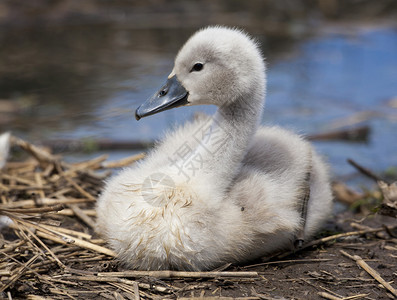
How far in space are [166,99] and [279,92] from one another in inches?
180

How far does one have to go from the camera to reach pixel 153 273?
3.30 metres

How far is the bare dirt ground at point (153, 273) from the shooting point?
317cm

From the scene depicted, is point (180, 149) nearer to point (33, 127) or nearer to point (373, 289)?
point (373, 289)

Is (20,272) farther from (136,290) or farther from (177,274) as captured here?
(177,274)

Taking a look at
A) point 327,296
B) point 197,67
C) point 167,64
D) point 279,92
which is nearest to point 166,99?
point 197,67

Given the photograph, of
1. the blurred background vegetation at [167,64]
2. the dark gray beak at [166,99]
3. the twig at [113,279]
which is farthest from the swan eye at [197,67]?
the twig at [113,279]

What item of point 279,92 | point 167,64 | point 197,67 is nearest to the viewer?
point 197,67

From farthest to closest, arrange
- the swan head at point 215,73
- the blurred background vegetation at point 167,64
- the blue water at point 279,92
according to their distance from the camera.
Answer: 1. the blurred background vegetation at point 167,64
2. the blue water at point 279,92
3. the swan head at point 215,73

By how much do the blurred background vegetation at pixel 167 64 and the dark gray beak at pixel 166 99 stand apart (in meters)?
0.85

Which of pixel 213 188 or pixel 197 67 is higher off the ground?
pixel 197 67

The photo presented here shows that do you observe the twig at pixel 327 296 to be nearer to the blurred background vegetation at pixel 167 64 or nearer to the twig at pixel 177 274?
the twig at pixel 177 274

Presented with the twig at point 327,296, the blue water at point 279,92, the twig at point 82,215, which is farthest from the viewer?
the blue water at point 279,92

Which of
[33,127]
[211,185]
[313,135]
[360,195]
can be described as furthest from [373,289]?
[33,127]

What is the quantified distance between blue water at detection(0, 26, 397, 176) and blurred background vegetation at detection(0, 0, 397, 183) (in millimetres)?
16
